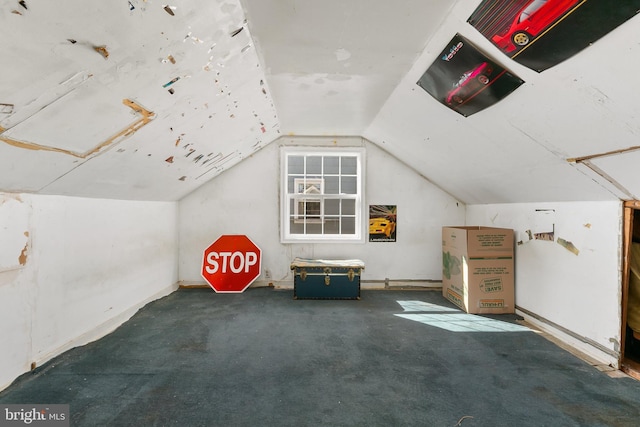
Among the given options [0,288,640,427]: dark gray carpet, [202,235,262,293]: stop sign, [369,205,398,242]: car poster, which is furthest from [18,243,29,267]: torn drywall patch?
[369,205,398,242]: car poster

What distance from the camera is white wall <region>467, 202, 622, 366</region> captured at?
88.6 inches

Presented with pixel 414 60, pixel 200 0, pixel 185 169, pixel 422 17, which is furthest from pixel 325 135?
pixel 200 0

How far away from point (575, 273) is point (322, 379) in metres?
2.24

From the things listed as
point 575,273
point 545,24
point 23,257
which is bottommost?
point 575,273

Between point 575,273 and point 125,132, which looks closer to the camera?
point 125,132

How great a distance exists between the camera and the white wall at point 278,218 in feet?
14.3

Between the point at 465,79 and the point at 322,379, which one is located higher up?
the point at 465,79

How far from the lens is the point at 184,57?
1.62m

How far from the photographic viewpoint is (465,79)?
1892 millimetres
